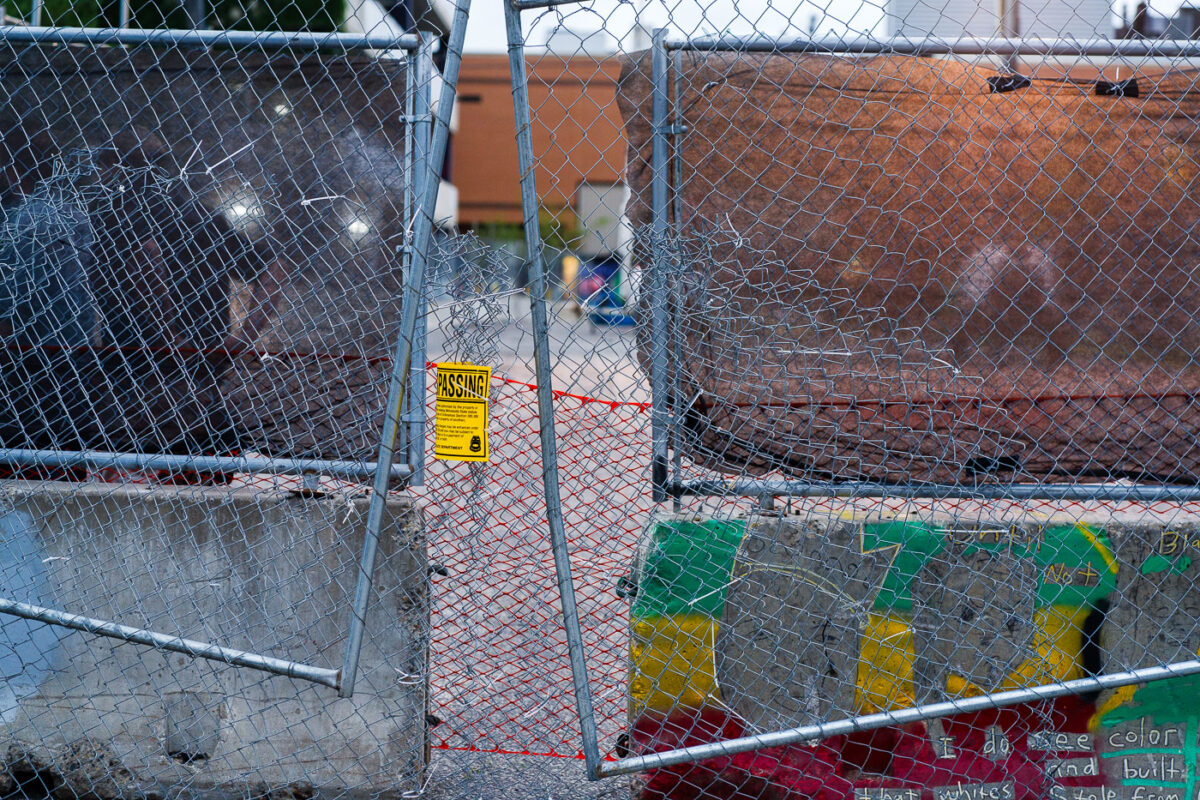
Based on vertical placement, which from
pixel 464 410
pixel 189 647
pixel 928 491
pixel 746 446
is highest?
pixel 464 410

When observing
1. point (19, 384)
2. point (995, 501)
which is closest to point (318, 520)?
point (19, 384)

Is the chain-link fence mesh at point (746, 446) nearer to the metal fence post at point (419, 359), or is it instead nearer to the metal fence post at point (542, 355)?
the metal fence post at point (419, 359)

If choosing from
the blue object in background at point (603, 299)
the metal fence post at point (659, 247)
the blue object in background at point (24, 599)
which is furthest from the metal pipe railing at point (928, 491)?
the blue object in background at point (24, 599)

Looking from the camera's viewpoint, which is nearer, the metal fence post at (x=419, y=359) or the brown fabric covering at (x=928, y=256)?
the metal fence post at (x=419, y=359)

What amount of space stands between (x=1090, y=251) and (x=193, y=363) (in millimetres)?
3318

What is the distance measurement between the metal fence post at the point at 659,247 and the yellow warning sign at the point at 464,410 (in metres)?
0.59

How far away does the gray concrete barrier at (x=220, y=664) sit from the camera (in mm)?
3422

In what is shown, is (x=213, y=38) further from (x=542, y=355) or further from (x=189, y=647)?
(x=189, y=647)

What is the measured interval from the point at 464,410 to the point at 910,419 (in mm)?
1585

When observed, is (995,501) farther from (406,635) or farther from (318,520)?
(318,520)

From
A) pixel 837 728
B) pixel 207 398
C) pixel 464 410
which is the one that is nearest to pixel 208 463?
pixel 207 398

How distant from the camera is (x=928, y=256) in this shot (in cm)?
342

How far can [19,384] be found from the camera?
143 inches

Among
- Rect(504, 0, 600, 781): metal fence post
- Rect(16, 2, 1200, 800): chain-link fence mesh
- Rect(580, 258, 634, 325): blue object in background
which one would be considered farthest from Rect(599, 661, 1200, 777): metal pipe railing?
Rect(580, 258, 634, 325): blue object in background
